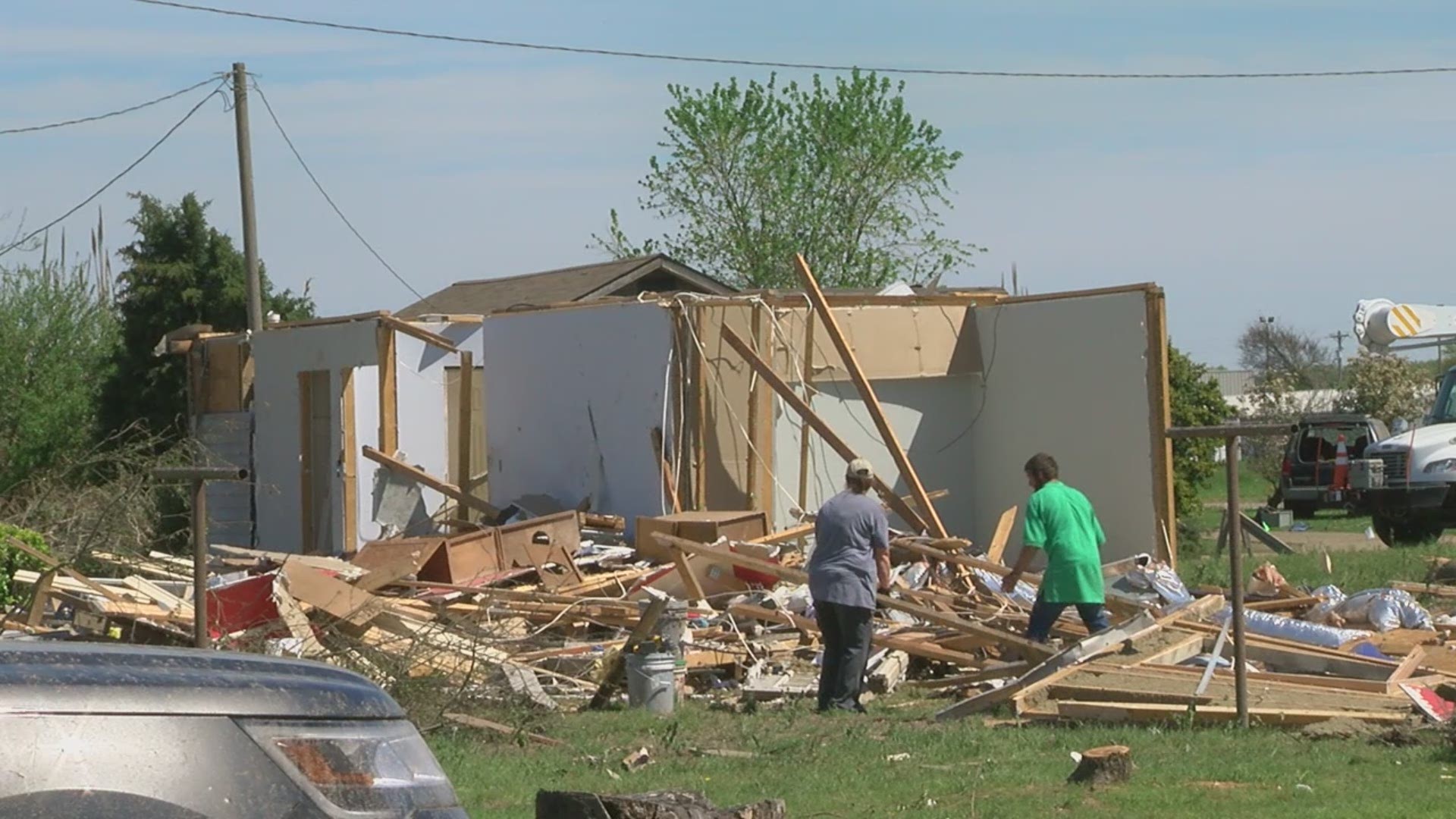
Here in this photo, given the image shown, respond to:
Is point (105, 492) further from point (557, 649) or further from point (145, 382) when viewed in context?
point (145, 382)

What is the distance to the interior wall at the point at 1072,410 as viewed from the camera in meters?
18.3

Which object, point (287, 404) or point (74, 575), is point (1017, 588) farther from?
point (287, 404)

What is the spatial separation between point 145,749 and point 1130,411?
15949 millimetres

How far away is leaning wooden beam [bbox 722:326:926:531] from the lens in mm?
17453

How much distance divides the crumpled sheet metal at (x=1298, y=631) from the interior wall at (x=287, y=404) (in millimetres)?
11909

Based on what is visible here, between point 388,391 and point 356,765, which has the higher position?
point 388,391

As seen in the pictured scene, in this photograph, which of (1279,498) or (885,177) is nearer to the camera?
(1279,498)

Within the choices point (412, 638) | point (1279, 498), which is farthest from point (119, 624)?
point (1279, 498)

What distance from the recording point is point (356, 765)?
12.3 feet

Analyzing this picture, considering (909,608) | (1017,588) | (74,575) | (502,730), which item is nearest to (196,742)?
(502,730)

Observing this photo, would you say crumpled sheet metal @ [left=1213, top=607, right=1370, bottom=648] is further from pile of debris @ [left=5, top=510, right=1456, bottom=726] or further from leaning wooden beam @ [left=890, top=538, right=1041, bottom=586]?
leaning wooden beam @ [left=890, top=538, right=1041, bottom=586]

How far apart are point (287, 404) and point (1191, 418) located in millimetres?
13795

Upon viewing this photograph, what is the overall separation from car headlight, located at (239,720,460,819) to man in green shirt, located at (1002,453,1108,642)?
27.5 feet

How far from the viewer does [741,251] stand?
42.1m
